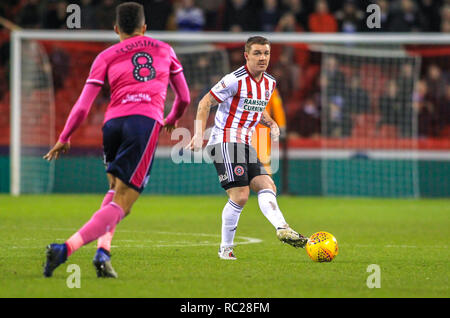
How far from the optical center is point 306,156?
19.0 meters

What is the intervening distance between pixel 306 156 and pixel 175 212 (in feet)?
18.3

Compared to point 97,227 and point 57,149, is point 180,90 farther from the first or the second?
point 97,227

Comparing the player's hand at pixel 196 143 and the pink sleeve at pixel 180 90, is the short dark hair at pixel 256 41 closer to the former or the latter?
the player's hand at pixel 196 143

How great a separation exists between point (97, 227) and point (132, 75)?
118cm

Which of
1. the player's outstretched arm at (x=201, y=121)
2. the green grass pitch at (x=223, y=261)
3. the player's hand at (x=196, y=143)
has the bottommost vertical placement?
the green grass pitch at (x=223, y=261)

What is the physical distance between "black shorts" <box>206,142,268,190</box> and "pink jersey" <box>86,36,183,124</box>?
1721 millimetres

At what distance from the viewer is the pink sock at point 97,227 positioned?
6051 mm

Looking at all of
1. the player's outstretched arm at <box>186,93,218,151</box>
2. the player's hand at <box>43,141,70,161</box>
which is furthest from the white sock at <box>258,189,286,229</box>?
the player's hand at <box>43,141,70,161</box>

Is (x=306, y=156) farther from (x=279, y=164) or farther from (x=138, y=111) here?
(x=138, y=111)

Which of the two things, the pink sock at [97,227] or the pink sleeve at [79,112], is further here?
the pink sleeve at [79,112]

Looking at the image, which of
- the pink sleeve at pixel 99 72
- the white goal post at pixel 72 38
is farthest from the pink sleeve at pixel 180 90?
the white goal post at pixel 72 38

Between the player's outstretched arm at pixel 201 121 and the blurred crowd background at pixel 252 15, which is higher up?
the blurred crowd background at pixel 252 15

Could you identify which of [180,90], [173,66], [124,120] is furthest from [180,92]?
[124,120]

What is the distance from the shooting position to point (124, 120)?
6215 millimetres
